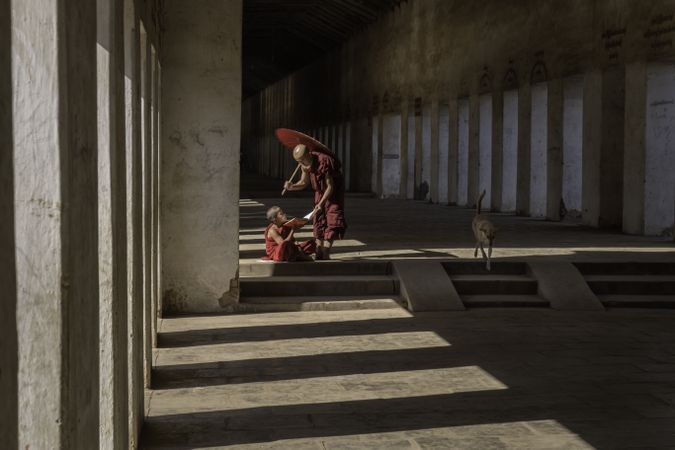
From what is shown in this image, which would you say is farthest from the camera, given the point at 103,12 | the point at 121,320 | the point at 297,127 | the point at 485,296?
the point at 297,127

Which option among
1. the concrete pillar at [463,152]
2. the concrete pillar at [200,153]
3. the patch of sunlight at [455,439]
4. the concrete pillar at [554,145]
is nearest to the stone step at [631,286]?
the concrete pillar at [200,153]

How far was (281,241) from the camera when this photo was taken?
12.3 m

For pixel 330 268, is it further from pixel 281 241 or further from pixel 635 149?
pixel 635 149

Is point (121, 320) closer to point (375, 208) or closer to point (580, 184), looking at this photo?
point (580, 184)

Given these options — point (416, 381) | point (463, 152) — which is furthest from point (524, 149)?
point (416, 381)

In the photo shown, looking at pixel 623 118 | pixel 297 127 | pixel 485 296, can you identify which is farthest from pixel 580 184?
pixel 297 127

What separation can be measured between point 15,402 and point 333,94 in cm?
3905

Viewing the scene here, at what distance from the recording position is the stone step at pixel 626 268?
39.3ft

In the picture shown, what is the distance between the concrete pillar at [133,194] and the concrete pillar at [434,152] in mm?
22274

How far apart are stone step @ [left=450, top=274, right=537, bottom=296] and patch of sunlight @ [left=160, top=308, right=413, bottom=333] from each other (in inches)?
38.1

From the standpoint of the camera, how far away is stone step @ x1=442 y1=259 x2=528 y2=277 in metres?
11.9

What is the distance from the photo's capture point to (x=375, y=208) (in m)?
25.6

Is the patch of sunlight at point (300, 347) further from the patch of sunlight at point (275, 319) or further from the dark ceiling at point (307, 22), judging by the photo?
the dark ceiling at point (307, 22)

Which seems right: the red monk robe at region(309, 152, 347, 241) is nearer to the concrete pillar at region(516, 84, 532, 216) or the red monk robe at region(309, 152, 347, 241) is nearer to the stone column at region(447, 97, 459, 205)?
the concrete pillar at region(516, 84, 532, 216)
